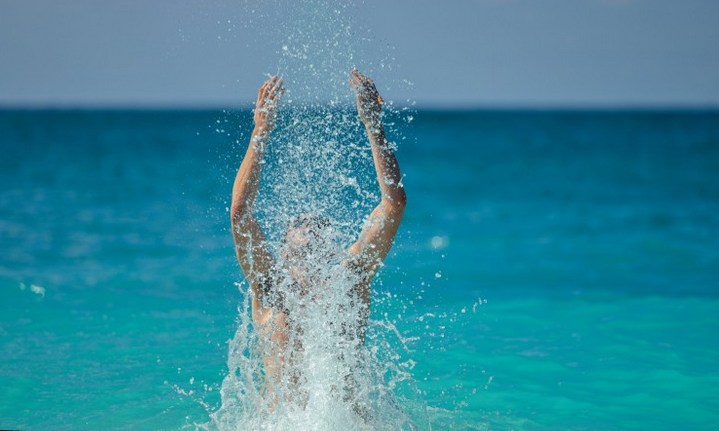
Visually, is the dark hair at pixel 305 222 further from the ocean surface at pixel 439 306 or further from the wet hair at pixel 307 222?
the ocean surface at pixel 439 306

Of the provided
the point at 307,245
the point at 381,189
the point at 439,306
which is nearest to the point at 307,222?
the point at 307,245

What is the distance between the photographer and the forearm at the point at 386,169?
4688mm

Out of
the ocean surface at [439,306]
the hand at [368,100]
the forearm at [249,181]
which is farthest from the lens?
the ocean surface at [439,306]

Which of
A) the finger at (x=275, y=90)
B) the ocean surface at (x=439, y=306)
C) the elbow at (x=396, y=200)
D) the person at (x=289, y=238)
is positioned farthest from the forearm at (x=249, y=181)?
the ocean surface at (x=439, y=306)

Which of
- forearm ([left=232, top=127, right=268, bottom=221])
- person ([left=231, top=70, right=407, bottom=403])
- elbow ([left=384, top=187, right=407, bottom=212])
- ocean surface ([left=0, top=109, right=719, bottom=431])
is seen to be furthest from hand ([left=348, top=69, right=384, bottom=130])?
ocean surface ([left=0, top=109, right=719, bottom=431])

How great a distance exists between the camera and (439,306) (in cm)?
921

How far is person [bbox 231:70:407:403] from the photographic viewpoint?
4.66 meters

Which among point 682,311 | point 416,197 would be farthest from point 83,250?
point 416,197

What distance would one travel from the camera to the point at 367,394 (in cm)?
502

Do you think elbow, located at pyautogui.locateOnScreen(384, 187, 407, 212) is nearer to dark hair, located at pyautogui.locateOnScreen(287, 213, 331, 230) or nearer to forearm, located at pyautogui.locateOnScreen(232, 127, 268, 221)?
dark hair, located at pyautogui.locateOnScreen(287, 213, 331, 230)

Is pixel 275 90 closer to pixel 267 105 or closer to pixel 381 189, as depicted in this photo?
pixel 267 105

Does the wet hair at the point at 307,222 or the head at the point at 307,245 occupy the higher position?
the wet hair at the point at 307,222

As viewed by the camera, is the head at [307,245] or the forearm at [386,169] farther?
the head at [307,245]

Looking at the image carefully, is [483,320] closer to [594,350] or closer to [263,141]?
[594,350]
